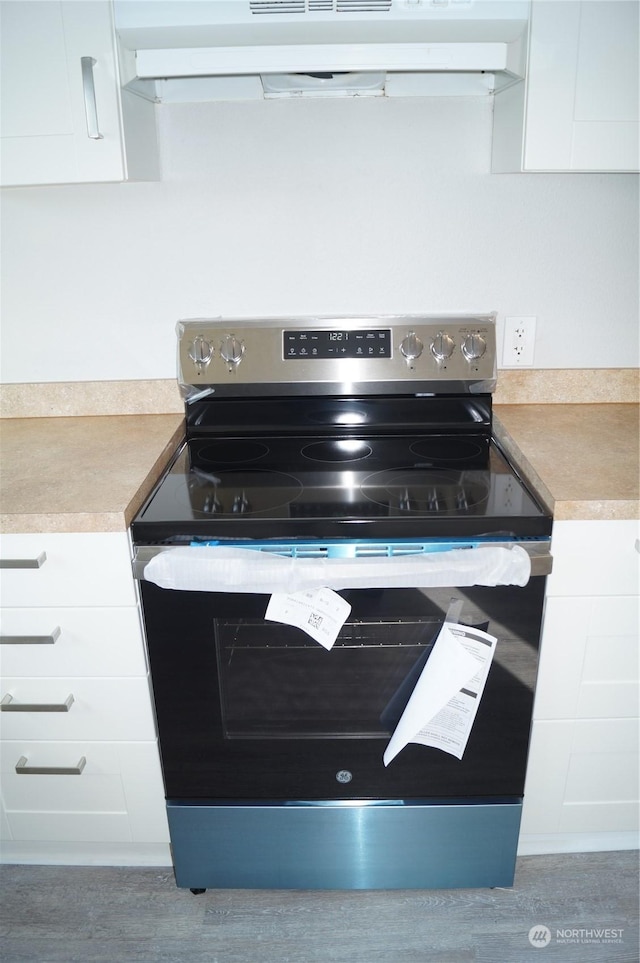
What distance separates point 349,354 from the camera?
158cm

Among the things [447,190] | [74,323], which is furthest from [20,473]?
[447,190]

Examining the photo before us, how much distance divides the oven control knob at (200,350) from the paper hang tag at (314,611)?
0.64 m

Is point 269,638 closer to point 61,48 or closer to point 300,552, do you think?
point 300,552

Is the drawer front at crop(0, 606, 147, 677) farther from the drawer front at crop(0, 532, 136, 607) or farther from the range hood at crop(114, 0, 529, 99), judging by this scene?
the range hood at crop(114, 0, 529, 99)

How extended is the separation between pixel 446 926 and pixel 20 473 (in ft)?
4.11

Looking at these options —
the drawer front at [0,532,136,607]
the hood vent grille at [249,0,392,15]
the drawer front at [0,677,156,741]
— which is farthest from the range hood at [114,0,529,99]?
the drawer front at [0,677,156,741]

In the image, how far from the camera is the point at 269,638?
1269 millimetres

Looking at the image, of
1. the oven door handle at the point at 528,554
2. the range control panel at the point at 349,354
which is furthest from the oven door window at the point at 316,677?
the range control panel at the point at 349,354

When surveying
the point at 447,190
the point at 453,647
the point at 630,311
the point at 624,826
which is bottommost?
the point at 624,826

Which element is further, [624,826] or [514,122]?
[624,826]

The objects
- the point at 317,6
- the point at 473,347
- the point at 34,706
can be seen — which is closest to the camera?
the point at 317,6

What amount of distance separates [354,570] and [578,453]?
552 millimetres

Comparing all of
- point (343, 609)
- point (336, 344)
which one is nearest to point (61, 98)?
point (336, 344)

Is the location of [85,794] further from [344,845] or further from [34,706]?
[344,845]
